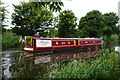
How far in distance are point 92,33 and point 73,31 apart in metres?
10.5

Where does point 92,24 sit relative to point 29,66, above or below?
above

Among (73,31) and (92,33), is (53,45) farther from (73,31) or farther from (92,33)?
(92,33)

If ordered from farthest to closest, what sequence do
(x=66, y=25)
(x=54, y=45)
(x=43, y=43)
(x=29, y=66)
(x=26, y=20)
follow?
(x=66, y=25) < (x=26, y=20) < (x=54, y=45) < (x=43, y=43) < (x=29, y=66)

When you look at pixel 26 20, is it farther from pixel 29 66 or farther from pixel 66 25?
pixel 29 66

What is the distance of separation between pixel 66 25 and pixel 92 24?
40.0ft

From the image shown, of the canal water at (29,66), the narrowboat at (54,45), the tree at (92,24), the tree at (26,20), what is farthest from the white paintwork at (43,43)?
the tree at (92,24)

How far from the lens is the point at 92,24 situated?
2852 cm

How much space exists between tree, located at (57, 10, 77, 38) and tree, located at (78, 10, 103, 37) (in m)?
9.33

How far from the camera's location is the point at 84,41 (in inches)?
522

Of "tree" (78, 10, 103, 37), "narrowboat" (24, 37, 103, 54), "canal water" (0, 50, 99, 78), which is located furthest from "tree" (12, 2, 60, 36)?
"tree" (78, 10, 103, 37)

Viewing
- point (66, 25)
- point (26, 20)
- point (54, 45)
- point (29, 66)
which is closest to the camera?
point (29, 66)

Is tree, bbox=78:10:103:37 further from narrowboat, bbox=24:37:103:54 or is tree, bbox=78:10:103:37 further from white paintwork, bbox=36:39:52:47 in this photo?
white paintwork, bbox=36:39:52:47

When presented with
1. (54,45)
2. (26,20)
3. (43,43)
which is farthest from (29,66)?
(26,20)

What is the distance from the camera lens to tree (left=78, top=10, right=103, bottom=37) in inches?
1081
